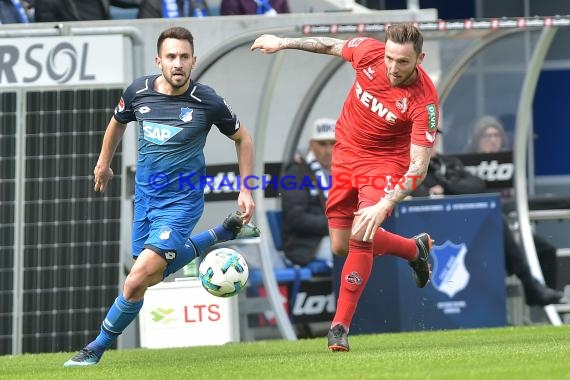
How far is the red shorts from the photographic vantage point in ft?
34.5

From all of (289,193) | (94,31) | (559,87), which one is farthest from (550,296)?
(559,87)

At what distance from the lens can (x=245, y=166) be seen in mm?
10492

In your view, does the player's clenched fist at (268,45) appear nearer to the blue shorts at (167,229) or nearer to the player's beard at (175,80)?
the player's beard at (175,80)

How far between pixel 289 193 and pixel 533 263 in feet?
7.86

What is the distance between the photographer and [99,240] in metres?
13.4

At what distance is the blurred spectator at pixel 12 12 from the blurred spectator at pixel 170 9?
1.18 meters

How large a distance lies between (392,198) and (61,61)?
4.73 metres

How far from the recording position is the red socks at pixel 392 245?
1112cm

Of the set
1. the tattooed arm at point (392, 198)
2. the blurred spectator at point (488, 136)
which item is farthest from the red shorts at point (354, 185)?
the blurred spectator at point (488, 136)

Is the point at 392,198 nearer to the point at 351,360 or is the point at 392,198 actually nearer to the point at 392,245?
the point at 351,360

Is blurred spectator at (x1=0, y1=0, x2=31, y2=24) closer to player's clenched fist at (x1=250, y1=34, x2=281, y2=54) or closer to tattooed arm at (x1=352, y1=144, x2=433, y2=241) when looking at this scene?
player's clenched fist at (x1=250, y1=34, x2=281, y2=54)

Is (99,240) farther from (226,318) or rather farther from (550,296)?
(550,296)

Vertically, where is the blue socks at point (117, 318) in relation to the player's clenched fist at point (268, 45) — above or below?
below

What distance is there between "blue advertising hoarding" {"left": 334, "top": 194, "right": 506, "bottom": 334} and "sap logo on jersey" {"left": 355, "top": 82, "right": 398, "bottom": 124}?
3.45 meters
